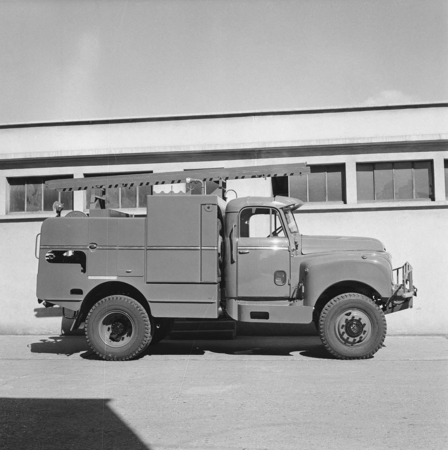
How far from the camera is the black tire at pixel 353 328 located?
8.92 metres

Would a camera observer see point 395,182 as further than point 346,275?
Yes

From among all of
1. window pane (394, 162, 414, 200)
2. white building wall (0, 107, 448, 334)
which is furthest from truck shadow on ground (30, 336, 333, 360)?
window pane (394, 162, 414, 200)

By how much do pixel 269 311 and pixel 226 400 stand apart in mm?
3050

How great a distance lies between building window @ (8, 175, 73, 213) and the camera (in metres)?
13.3

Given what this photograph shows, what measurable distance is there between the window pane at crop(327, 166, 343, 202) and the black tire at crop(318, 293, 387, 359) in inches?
155

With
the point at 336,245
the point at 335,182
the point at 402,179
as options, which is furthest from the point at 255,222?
the point at 402,179

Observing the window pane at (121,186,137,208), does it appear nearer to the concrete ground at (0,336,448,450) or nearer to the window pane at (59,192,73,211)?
the window pane at (59,192,73,211)

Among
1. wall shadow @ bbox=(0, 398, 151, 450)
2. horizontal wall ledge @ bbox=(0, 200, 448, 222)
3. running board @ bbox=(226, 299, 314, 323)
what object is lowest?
wall shadow @ bbox=(0, 398, 151, 450)

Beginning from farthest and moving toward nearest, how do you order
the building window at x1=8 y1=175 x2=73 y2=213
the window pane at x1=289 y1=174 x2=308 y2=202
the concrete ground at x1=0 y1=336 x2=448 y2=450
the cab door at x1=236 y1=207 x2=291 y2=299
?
1. the building window at x1=8 y1=175 x2=73 y2=213
2. the window pane at x1=289 y1=174 x2=308 y2=202
3. the cab door at x1=236 y1=207 x2=291 y2=299
4. the concrete ground at x1=0 y1=336 x2=448 y2=450

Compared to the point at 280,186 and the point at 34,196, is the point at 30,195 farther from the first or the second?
the point at 280,186

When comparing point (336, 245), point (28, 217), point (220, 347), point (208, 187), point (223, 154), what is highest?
point (223, 154)

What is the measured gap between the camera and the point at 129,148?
12.7m

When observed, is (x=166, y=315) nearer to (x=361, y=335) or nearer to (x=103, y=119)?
(x=361, y=335)

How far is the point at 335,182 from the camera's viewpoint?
41.0 ft
